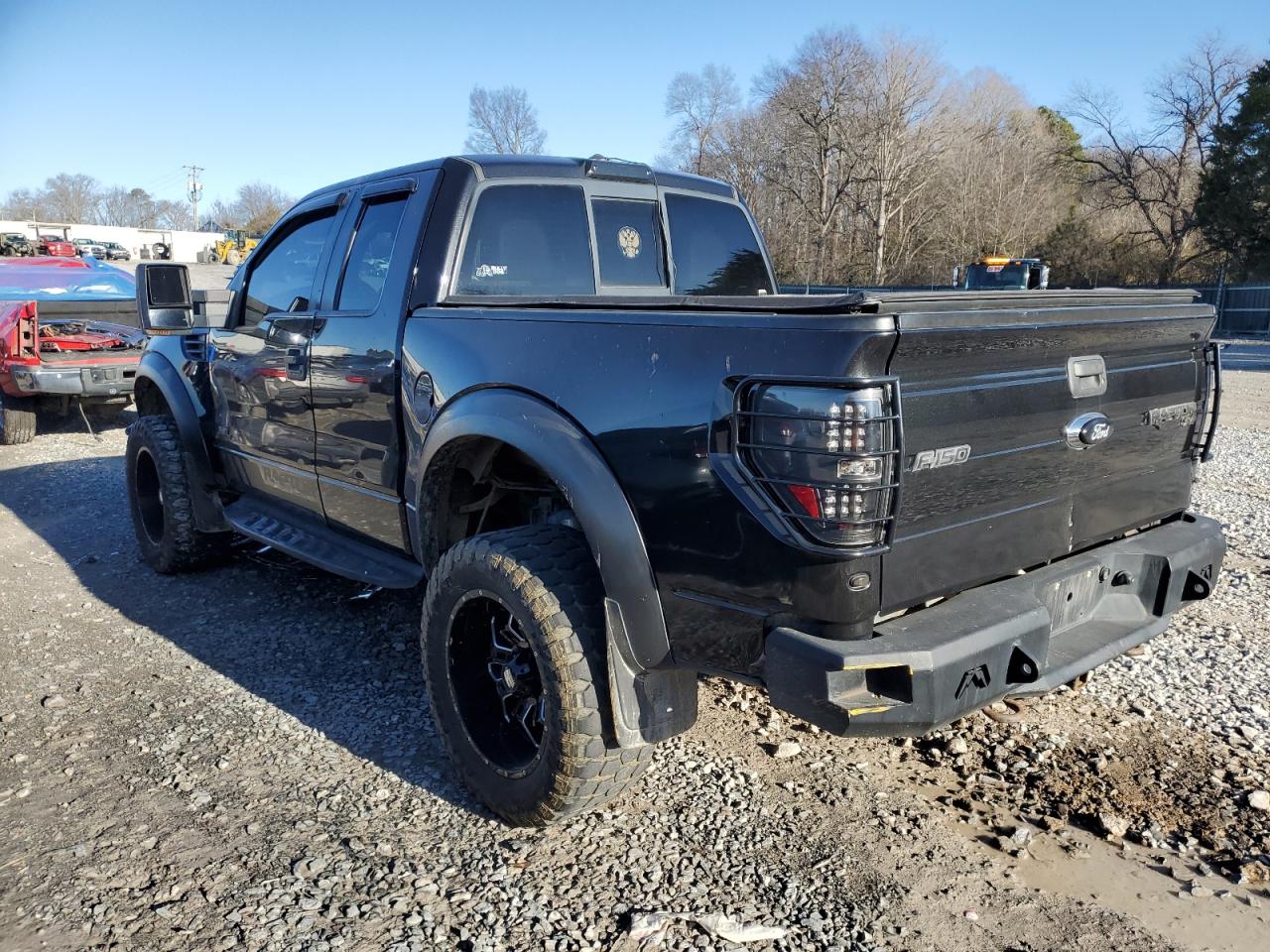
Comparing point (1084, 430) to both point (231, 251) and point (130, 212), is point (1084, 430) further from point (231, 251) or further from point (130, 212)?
point (130, 212)

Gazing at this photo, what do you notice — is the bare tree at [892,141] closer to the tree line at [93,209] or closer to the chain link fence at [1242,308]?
the chain link fence at [1242,308]

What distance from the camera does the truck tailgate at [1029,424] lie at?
88.6 inches

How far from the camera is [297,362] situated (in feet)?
13.4

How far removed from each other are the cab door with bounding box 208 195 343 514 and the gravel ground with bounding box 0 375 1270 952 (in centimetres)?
86

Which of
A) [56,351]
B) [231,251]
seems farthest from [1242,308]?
[231,251]

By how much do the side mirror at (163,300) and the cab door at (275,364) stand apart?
0.28 metres

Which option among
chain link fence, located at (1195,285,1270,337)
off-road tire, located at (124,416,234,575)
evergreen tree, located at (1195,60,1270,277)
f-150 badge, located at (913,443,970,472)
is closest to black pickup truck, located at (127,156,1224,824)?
f-150 badge, located at (913,443,970,472)

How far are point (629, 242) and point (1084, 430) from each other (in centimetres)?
213

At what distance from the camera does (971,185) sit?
4119 cm

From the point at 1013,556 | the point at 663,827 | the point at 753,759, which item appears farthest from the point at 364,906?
the point at 1013,556

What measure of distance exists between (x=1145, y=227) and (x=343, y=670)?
4103 cm

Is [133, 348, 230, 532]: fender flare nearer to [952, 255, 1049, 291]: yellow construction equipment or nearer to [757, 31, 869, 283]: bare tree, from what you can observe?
[952, 255, 1049, 291]: yellow construction equipment

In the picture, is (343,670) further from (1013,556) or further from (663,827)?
(1013,556)

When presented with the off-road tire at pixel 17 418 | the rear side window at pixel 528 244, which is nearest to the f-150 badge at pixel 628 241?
the rear side window at pixel 528 244
